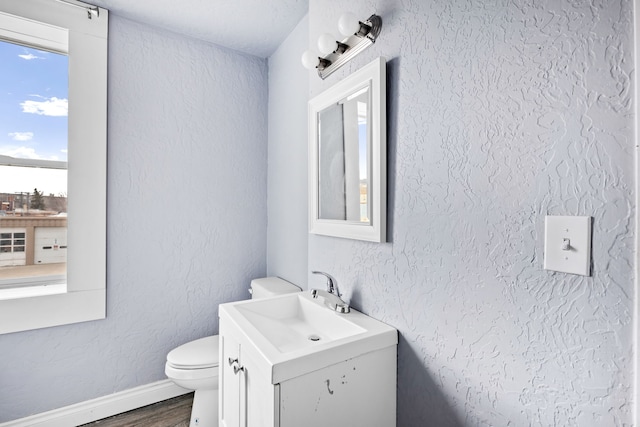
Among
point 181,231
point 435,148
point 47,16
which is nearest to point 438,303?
point 435,148

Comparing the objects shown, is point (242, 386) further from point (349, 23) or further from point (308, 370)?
point (349, 23)

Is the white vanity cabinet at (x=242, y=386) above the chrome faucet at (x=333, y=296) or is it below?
below

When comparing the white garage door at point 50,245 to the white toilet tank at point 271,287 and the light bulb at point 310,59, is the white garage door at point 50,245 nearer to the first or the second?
the white toilet tank at point 271,287

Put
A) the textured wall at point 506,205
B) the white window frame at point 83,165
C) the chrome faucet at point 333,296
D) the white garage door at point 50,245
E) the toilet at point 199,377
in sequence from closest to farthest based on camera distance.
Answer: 1. the textured wall at point 506,205
2. the chrome faucet at point 333,296
3. the toilet at point 199,377
4. the white window frame at point 83,165
5. the white garage door at point 50,245

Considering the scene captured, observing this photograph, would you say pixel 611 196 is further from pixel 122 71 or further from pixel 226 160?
pixel 122 71

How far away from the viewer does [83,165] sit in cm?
164

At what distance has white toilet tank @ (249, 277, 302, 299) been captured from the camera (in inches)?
68.4

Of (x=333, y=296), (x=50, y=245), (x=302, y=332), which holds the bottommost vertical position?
(x=302, y=332)

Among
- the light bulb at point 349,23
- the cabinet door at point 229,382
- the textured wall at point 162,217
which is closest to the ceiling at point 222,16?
the textured wall at point 162,217

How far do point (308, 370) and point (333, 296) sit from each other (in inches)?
16.4

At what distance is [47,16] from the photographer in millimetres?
1565

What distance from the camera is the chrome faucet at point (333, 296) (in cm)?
118

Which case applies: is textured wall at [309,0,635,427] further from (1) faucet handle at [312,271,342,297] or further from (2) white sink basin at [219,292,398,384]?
(1) faucet handle at [312,271,342,297]

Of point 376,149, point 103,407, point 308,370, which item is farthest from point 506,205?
point 103,407
